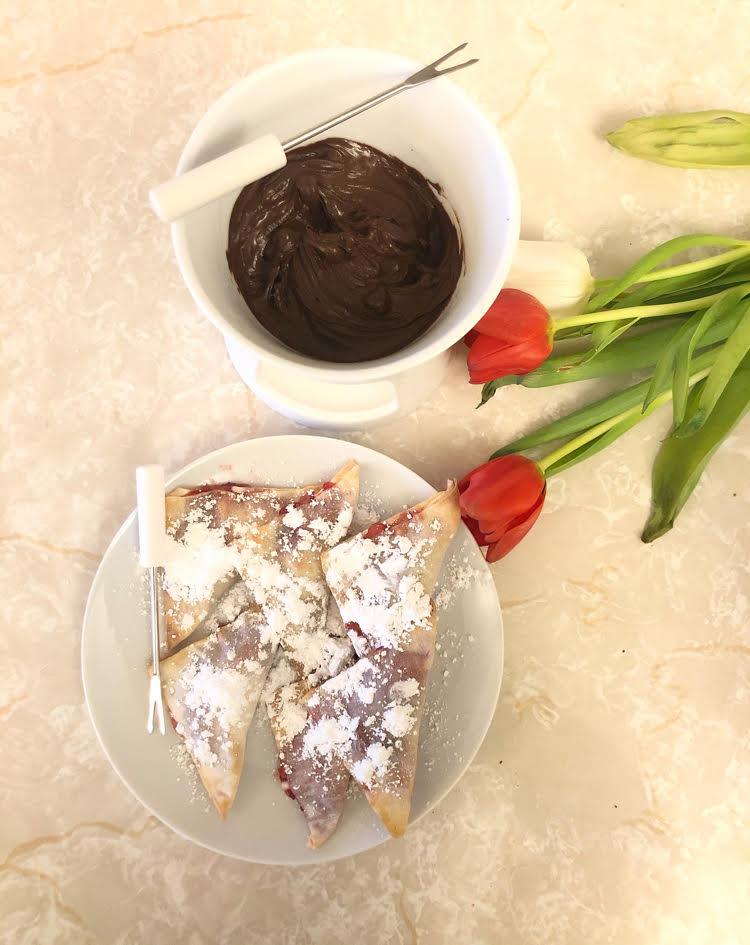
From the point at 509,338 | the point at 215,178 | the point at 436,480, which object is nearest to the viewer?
the point at 215,178

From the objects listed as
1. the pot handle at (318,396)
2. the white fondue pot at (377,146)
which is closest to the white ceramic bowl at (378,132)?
the white fondue pot at (377,146)

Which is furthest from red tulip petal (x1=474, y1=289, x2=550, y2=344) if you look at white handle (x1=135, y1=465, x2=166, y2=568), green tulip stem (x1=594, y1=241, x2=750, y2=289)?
white handle (x1=135, y1=465, x2=166, y2=568)

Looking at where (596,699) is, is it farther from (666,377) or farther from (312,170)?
(312,170)

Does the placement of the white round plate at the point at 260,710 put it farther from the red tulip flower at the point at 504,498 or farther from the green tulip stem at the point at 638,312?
the green tulip stem at the point at 638,312

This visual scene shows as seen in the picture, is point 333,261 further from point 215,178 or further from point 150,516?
point 150,516

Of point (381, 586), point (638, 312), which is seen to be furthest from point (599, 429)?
point (381, 586)

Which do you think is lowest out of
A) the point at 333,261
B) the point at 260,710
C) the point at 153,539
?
the point at 260,710
